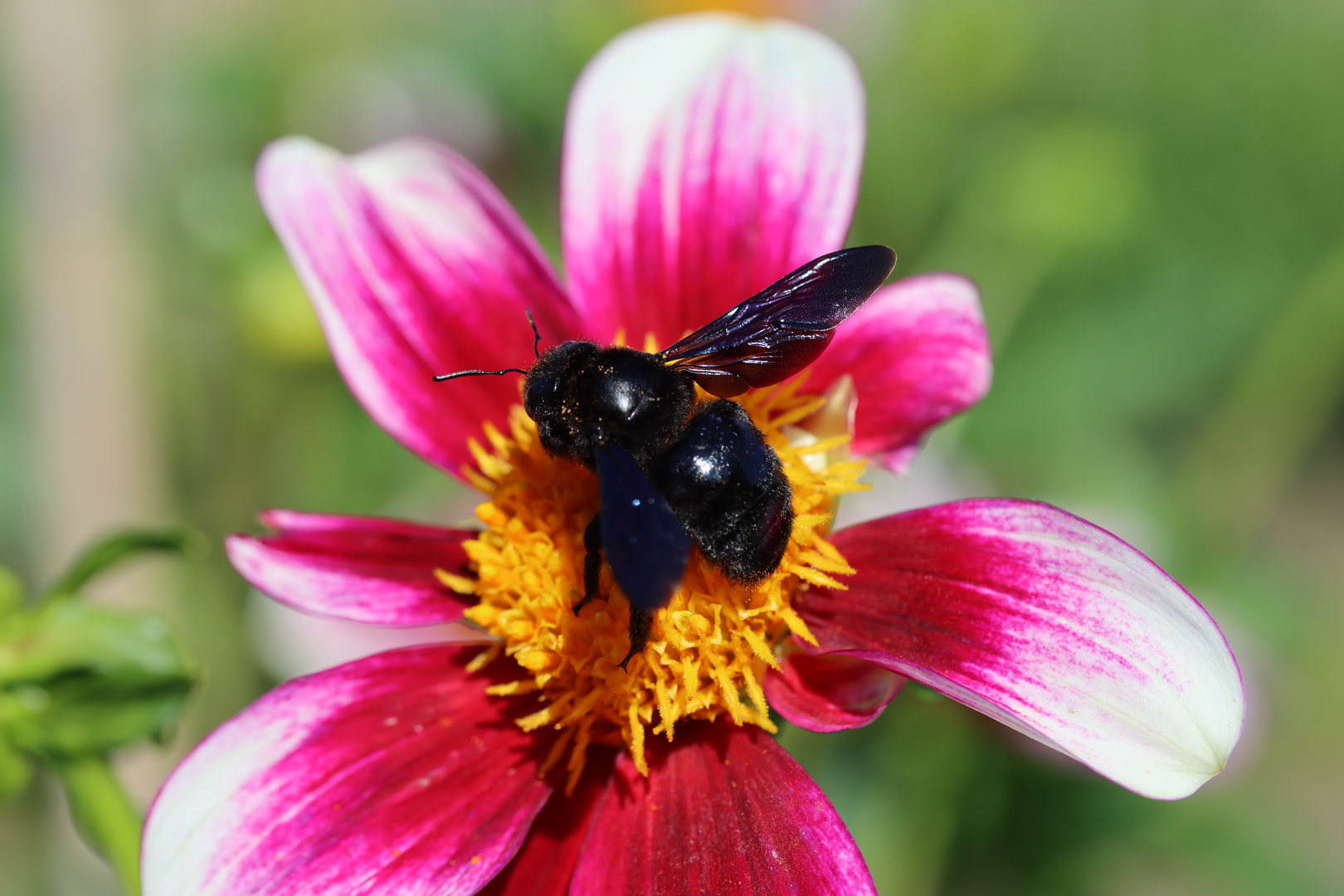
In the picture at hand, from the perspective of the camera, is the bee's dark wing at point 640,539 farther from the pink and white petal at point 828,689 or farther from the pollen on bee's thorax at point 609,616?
the pink and white petal at point 828,689

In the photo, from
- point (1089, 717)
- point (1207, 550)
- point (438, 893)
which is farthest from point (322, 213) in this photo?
point (1207, 550)

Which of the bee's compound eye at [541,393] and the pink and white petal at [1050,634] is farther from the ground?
the bee's compound eye at [541,393]

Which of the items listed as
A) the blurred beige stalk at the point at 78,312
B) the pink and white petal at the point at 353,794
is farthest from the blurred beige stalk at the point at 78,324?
the pink and white petal at the point at 353,794

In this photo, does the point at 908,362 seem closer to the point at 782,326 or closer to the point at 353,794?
the point at 782,326

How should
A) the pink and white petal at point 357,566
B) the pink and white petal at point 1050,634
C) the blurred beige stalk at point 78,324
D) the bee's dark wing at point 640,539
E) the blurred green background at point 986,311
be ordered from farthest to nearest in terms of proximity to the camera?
1. the blurred green background at point 986,311
2. the blurred beige stalk at point 78,324
3. the pink and white petal at point 357,566
4. the pink and white petal at point 1050,634
5. the bee's dark wing at point 640,539

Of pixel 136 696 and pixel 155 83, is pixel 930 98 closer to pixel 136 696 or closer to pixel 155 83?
pixel 155 83

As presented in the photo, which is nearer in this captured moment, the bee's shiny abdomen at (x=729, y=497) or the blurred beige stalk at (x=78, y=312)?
the bee's shiny abdomen at (x=729, y=497)
